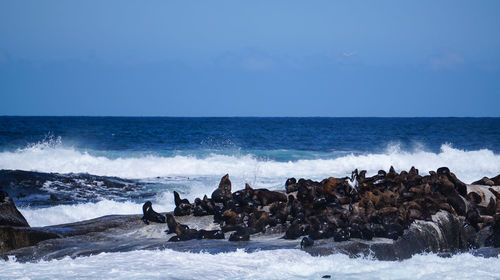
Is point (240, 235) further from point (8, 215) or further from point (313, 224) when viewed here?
point (8, 215)

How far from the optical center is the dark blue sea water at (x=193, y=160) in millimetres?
22609

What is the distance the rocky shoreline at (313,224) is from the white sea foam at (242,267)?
0.34 m

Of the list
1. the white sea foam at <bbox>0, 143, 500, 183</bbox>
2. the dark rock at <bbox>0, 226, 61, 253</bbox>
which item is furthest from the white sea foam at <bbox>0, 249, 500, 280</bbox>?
the white sea foam at <bbox>0, 143, 500, 183</bbox>

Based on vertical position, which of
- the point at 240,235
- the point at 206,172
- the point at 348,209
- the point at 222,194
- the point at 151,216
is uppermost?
the point at 222,194

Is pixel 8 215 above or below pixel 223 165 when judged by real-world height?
above

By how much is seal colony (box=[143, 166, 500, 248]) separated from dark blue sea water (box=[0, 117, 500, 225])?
5.31 meters

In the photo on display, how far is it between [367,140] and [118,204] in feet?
150

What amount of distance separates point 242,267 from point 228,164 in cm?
2858

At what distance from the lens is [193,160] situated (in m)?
39.1

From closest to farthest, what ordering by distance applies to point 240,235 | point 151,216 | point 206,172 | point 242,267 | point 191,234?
point 242,267, point 240,235, point 191,234, point 151,216, point 206,172

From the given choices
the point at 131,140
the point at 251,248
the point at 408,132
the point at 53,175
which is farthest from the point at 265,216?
the point at 408,132

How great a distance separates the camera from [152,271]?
9.04 meters

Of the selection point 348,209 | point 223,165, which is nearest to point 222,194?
point 348,209

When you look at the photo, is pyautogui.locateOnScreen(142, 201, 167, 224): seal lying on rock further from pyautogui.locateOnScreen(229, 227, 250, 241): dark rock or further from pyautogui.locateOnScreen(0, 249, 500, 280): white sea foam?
pyautogui.locateOnScreen(0, 249, 500, 280): white sea foam
